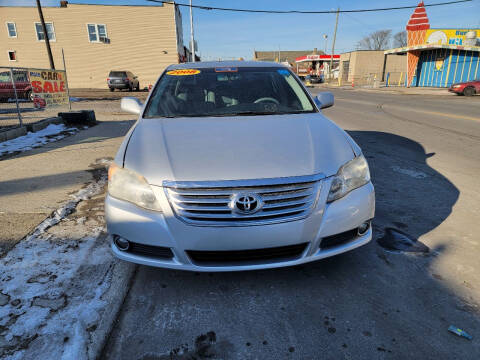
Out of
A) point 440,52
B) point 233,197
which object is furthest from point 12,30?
point 440,52

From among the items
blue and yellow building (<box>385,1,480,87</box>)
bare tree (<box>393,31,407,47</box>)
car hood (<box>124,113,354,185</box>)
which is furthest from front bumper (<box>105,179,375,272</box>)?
bare tree (<box>393,31,407,47</box>)

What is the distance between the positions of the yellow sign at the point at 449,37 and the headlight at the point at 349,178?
34.3m

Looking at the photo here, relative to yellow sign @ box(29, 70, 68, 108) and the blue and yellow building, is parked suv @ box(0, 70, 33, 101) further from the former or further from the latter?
the blue and yellow building

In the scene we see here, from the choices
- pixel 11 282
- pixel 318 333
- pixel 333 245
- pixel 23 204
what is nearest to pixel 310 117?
pixel 333 245

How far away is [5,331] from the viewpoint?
1.92 meters

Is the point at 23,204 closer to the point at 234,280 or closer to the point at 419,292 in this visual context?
the point at 234,280

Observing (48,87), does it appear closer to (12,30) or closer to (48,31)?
(48,31)

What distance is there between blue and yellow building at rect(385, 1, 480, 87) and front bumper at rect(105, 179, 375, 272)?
3361 cm

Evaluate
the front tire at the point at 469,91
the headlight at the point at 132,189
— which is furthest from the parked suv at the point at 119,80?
the headlight at the point at 132,189

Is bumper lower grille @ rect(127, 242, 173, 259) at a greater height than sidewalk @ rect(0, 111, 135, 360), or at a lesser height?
greater

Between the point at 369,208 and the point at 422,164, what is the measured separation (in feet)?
12.4

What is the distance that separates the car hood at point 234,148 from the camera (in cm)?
209

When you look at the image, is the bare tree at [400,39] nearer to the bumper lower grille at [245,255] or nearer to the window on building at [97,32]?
the window on building at [97,32]

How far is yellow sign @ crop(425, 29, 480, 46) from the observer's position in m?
28.8
